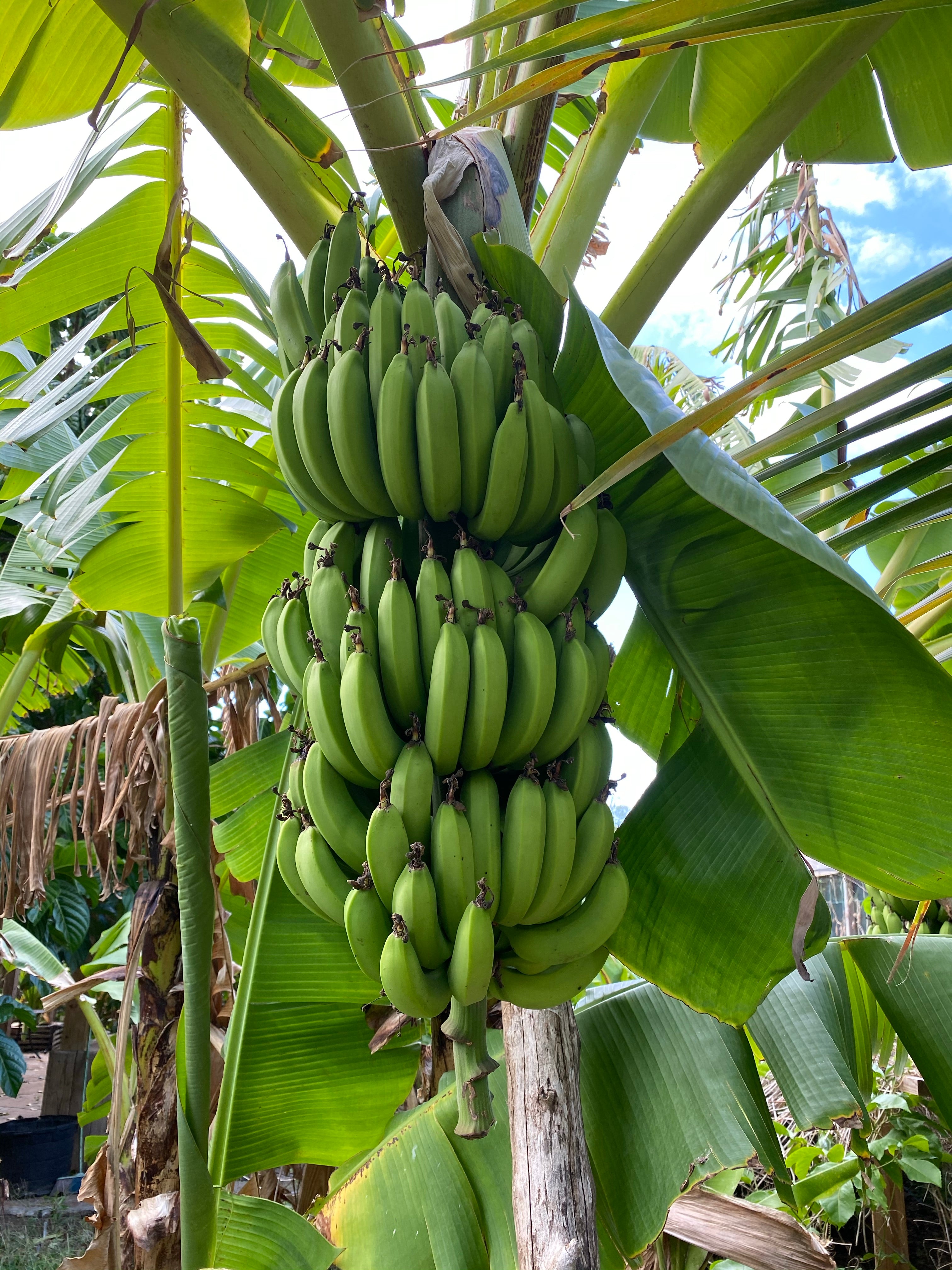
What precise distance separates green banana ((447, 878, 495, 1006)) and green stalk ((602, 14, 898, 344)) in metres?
0.83

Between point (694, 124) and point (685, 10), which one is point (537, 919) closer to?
point (685, 10)

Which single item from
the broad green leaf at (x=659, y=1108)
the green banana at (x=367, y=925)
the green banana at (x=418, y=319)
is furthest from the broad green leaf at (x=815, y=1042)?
the green banana at (x=418, y=319)

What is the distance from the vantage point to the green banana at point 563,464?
37.8 inches

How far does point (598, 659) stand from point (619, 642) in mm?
375

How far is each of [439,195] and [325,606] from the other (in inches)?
20.8

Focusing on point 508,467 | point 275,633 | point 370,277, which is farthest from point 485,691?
point 370,277

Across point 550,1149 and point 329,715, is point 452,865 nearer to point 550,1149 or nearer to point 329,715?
point 329,715

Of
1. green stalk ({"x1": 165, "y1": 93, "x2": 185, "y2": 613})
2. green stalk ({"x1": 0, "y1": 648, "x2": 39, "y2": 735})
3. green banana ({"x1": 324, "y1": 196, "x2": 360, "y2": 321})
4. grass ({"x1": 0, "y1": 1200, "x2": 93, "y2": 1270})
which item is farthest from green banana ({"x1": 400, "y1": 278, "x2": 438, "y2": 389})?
grass ({"x1": 0, "y1": 1200, "x2": 93, "y2": 1270})

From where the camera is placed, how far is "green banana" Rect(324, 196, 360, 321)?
106 centimetres

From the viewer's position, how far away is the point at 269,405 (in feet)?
6.23

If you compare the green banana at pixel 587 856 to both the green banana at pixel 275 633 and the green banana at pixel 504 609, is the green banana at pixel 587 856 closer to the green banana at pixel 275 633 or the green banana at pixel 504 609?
the green banana at pixel 504 609

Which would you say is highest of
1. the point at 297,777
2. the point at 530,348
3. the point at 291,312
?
the point at 291,312

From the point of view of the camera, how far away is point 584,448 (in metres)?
1.00

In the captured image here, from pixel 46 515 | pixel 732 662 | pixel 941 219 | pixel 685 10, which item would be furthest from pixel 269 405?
pixel 941 219
